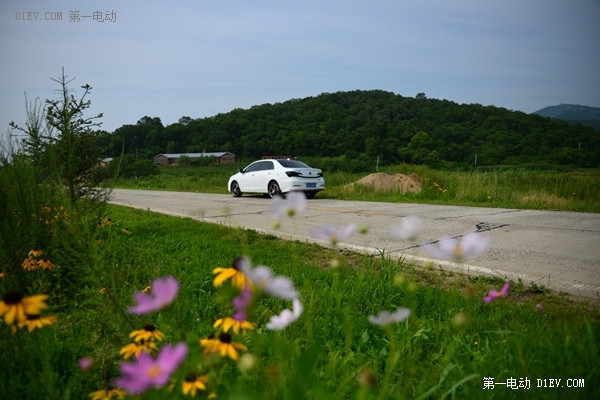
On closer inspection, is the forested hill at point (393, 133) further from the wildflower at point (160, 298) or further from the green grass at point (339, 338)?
the wildflower at point (160, 298)

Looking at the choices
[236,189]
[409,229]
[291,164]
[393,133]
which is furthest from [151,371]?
[393,133]

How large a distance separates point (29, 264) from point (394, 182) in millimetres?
13834

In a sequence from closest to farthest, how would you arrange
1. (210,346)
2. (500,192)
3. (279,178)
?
(210,346) < (500,192) < (279,178)

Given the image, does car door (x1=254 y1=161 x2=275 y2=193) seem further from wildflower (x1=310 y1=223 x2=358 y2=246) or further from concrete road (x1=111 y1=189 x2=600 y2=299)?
wildflower (x1=310 y1=223 x2=358 y2=246)

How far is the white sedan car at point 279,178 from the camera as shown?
13.1 m

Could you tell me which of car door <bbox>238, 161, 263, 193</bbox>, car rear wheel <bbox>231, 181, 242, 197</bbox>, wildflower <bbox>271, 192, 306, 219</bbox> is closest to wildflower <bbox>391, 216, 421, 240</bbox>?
wildflower <bbox>271, 192, 306, 219</bbox>

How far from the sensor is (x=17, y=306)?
1.07 metres

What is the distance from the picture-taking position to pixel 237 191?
1559 cm

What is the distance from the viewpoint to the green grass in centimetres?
125

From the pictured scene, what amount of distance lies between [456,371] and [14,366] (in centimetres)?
181

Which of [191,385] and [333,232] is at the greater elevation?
[333,232]

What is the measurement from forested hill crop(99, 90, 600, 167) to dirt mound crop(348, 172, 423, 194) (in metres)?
25.6

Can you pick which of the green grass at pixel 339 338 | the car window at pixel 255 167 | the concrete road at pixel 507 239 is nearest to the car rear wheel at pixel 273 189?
the car window at pixel 255 167

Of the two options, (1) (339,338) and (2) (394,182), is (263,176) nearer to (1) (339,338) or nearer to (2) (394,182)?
(2) (394,182)
